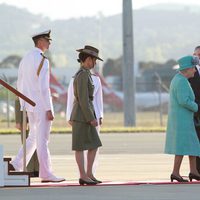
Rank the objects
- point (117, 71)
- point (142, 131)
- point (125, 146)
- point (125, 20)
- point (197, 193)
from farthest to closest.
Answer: point (117, 71) → point (125, 20) → point (142, 131) → point (125, 146) → point (197, 193)

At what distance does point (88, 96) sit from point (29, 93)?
2.70 feet

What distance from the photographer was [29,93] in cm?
1591

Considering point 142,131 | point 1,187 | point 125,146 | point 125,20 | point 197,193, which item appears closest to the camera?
point 197,193

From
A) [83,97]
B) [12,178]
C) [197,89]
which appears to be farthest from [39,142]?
[197,89]

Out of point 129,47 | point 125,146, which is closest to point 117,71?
point 129,47

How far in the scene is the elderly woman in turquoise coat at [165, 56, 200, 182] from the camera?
15.8m

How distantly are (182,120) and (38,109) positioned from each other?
6.12ft

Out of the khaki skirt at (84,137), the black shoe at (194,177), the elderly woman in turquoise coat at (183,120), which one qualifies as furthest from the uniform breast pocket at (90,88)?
the black shoe at (194,177)

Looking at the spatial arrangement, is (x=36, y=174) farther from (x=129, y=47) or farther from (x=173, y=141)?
(x=129, y=47)

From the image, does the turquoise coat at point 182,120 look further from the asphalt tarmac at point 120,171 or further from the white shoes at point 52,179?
the white shoes at point 52,179

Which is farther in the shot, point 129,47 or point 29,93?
point 129,47

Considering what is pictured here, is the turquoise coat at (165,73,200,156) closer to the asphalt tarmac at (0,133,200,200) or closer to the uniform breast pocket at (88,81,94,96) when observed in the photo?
the asphalt tarmac at (0,133,200,200)

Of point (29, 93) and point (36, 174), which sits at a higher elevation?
point (29, 93)

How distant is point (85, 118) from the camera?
15.6 m
